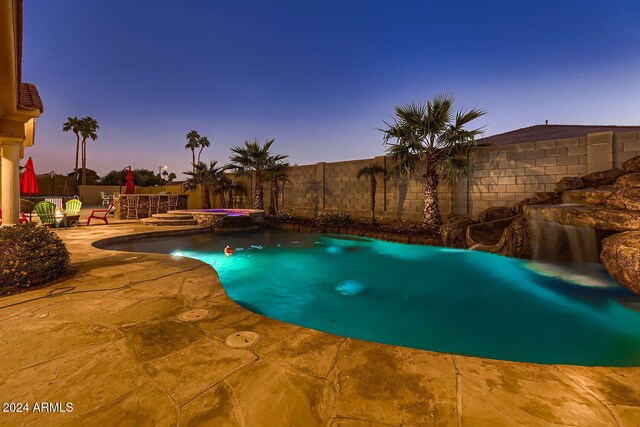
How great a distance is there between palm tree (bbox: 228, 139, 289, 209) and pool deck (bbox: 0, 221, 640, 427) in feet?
37.9

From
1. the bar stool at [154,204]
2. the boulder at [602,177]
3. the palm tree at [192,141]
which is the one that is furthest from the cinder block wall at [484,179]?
the palm tree at [192,141]

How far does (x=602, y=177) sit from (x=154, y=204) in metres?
15.6

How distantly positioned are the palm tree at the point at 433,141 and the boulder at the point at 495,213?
128 centimetres

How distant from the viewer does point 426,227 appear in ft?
29.0

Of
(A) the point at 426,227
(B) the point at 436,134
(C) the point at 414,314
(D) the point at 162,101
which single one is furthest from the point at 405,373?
(D) the point at 162,101

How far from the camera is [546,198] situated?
675 centimetres

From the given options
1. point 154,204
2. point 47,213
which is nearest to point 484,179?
point 154,204

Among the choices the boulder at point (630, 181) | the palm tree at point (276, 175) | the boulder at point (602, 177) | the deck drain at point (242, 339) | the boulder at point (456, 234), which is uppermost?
the palm tree at point (276, 175)

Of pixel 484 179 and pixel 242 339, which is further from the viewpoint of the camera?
pixel 484 179

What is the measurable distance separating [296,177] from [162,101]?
41.3 ft

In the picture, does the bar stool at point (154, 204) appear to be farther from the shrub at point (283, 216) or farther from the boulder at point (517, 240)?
the boulder at point (517, 240)

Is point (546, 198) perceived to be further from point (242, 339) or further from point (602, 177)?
point (242, 339)

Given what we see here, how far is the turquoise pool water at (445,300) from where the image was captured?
3219 mm

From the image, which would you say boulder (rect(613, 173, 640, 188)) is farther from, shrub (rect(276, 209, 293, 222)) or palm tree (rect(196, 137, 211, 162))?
palm tree (rect(196, 137, 211, 162))
